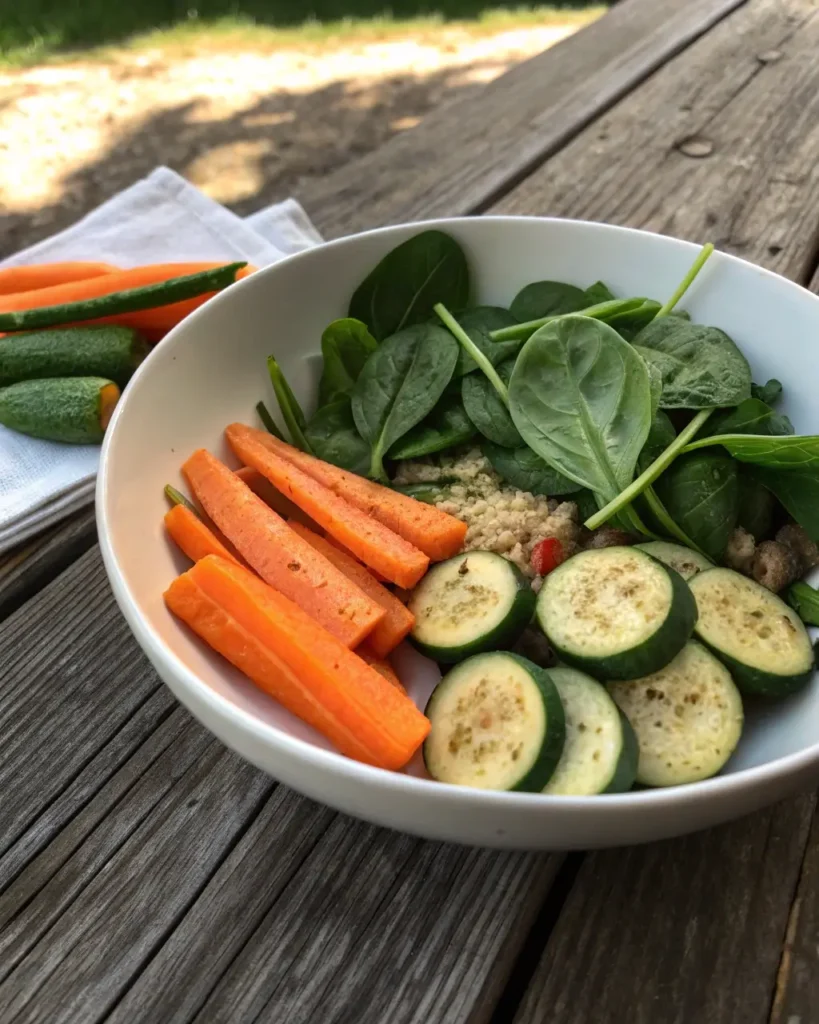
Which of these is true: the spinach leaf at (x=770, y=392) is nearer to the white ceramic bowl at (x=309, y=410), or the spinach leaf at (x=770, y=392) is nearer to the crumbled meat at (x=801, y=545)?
the white ceramic bowl at (x=309, y=410)

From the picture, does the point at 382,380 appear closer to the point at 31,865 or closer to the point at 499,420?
the point at 499,420

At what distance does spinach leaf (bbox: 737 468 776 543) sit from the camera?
1236 mm

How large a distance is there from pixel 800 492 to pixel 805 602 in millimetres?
153

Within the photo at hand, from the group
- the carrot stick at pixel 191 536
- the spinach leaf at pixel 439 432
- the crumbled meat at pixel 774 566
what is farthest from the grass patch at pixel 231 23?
the crumbled meat at pixel 774 566

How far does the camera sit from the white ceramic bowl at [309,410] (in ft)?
2.57

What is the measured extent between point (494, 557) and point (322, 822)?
388mm

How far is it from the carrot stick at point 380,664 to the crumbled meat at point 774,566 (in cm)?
49

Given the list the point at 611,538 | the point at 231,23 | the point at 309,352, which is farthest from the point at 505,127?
the point at 231,23

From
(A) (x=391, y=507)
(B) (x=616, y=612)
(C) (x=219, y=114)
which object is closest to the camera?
(B) (x=616, y=612)

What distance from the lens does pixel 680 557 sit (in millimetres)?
1180

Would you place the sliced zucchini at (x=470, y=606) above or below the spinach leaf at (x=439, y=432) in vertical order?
below

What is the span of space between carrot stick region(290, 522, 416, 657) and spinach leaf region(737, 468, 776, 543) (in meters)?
0.49

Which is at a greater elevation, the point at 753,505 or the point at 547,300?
the point at 547,300

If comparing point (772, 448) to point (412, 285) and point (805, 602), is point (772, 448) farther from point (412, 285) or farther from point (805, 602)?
point (412, 285)
